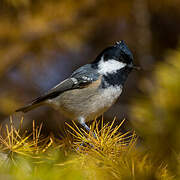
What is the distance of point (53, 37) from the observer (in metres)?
2.17

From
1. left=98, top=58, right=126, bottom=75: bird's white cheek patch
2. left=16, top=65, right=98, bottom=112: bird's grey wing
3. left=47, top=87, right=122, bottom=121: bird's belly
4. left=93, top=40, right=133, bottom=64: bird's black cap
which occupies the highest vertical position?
left=93, top=40, right=133, bottom=64: bird's black cap

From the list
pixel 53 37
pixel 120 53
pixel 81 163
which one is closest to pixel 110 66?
pixel 120 53

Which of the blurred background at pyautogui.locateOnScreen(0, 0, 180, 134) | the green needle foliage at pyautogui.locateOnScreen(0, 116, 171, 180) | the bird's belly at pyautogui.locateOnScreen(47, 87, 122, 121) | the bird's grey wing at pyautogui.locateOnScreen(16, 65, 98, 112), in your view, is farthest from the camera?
the blurred background at pyautogui.locateOnScreen(0, 0, 180, 134)

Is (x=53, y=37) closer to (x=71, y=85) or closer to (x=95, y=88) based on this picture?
(x=71, y=85)

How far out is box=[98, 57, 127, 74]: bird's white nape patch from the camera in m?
1.59

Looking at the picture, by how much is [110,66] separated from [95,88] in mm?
166

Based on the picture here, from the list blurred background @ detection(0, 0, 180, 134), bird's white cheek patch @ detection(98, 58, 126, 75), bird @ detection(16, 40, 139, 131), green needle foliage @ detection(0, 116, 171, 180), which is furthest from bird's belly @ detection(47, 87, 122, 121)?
green needle foliage @ detection(0, 116, 171, 180)

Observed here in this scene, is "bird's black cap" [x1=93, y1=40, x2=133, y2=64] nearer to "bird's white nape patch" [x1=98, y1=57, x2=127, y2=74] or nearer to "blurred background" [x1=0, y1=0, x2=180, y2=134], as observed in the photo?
"bird's white nape patch" [x1=98, y1=57, x2=127, y2=74]

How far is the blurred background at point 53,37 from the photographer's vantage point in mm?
2062

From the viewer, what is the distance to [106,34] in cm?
276

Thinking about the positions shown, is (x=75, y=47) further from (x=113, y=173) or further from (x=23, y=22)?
(x=113, y=173)

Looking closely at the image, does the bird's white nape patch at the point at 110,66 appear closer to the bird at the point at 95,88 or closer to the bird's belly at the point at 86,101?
the bird at the point at 95,88

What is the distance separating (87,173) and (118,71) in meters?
0.99

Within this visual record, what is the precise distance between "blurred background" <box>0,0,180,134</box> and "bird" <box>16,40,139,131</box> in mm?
375
